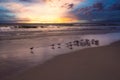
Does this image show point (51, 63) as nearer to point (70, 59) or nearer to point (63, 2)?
point (70, 59)

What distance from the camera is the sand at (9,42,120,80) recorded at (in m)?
2.37

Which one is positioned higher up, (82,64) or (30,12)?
(30,12)

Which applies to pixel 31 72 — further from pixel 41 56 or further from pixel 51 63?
pixel 41 56

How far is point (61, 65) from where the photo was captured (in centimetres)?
277

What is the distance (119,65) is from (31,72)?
0.91 meters

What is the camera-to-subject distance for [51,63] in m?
2.84

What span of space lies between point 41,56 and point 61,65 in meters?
0.58

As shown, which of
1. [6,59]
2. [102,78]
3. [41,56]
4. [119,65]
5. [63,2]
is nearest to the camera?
[102,78]

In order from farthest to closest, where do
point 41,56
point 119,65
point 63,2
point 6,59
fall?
point 63,2 → point 41,56 → point 6,59 → point 119,65

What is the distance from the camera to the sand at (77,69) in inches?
93.4

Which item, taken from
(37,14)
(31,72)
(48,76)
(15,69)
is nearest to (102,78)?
(48,76)

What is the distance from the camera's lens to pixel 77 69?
2.60 metres

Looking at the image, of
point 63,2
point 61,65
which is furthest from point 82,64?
point 63,2

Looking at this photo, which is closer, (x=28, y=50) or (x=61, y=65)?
(x=61, y=65)
